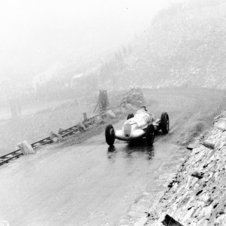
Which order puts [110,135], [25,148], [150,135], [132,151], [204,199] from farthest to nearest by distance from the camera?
[25,148] → [110,135] → [150,135] → [132,151] → [204,199]

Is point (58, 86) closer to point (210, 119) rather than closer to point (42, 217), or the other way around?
point (210, 119)

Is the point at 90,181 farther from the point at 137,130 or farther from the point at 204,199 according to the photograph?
the point at 204,199

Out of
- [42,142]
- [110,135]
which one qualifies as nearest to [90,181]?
[110,135]

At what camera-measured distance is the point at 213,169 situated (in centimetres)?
630

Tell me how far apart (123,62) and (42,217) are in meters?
45.4

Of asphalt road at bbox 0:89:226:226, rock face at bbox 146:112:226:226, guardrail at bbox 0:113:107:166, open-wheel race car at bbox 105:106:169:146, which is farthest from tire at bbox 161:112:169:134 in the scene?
rock face at bbox 146:112:226:226

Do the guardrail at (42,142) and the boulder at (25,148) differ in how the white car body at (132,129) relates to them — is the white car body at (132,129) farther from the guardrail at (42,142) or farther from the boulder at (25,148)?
the guardrail at (42,142)

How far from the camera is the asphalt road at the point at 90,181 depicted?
8.12 meters

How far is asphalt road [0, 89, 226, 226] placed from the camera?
8117mm

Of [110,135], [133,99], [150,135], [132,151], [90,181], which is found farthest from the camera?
[133,99]

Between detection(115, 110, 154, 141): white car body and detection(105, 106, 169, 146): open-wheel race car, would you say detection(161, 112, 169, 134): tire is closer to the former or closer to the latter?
detection(105, 106, 169, 146): open-wheel race car

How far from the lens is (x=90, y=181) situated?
33.7 ft

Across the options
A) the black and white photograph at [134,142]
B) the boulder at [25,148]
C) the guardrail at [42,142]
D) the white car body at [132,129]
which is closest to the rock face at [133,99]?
the black and white photograph at [134,142]

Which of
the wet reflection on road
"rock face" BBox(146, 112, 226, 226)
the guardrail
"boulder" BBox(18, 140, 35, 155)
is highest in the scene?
"rock face" BBox(146, 112, 226, 226)
